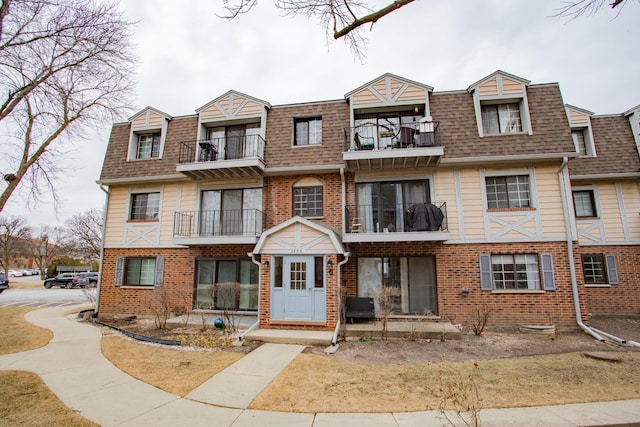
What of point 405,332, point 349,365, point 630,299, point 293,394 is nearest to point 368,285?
point 405,332

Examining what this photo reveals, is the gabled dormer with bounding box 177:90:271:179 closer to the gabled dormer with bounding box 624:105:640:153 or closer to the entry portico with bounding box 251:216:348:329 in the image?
the entry portico with bounding box 251:216:348:329

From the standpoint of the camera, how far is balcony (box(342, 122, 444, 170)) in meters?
10.0

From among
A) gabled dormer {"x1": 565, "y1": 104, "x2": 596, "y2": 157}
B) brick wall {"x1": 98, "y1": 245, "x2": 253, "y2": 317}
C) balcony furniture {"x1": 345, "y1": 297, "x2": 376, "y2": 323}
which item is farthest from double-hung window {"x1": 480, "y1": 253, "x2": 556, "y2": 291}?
brick wall {"x1": 98, "y1": 245, "x2": 253, "y2": 317}

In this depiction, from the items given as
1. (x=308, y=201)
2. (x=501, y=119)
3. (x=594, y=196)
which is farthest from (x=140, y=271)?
(x=594, y=196)

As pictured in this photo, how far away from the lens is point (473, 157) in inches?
402

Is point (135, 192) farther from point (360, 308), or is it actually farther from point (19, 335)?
point (360, 308)

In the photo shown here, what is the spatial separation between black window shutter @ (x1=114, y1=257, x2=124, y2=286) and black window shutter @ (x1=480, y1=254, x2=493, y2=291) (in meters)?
13.1

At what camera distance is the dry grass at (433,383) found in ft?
15.4

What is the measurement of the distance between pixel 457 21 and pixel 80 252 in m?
45.6

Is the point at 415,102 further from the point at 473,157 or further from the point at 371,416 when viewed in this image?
the point at 371,416

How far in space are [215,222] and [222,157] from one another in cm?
254

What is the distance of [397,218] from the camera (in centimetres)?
1063

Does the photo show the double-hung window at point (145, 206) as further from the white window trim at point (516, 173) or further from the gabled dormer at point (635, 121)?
the gabled dormer at point (635, 121)

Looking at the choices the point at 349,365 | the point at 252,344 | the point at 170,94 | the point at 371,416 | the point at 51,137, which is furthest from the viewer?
the point at 170,94
